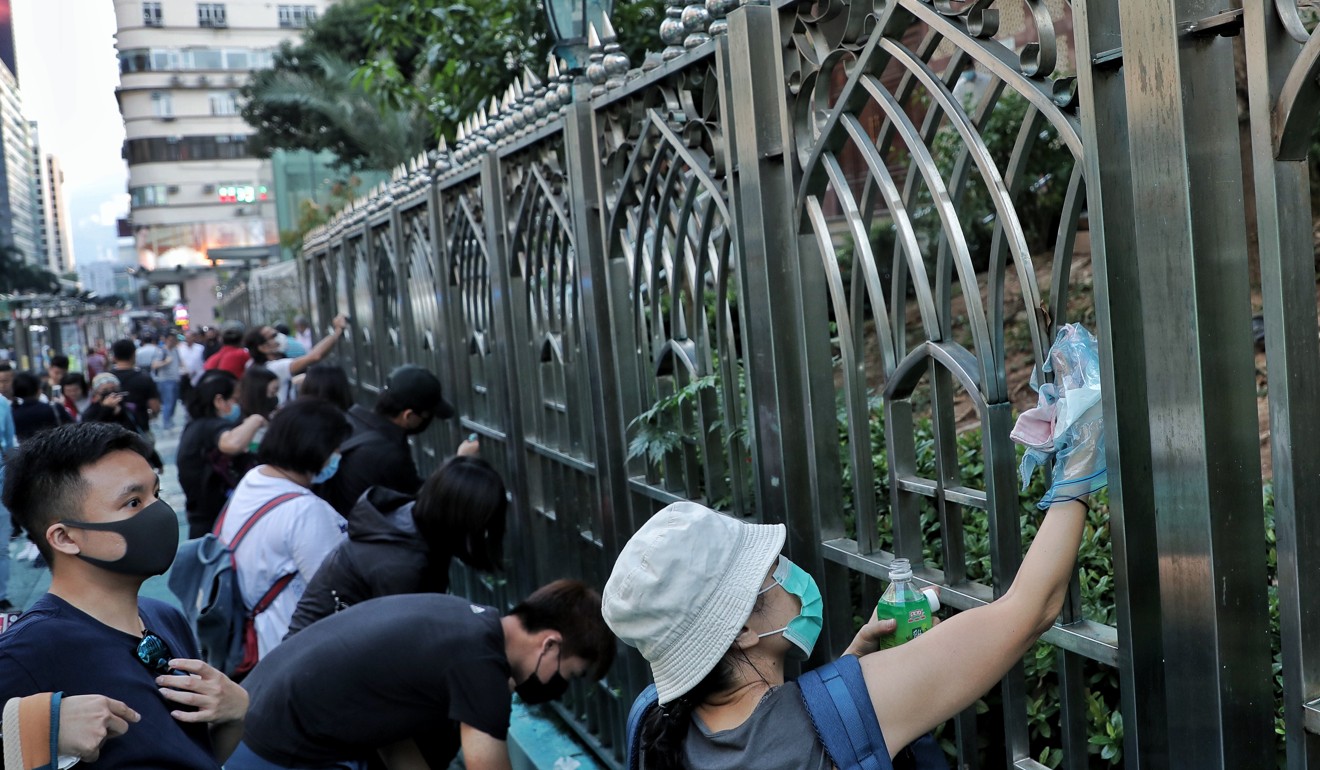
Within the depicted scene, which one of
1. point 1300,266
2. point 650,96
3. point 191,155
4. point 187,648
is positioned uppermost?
point 191,155

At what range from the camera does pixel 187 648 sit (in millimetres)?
2957

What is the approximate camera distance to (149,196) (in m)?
85.4

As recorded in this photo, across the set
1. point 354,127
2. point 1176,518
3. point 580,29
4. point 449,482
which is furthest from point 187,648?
point 354,127

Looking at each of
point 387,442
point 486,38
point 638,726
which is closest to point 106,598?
point 638,726

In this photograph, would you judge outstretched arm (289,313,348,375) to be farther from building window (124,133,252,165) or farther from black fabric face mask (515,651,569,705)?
building window (124,133,252,165)

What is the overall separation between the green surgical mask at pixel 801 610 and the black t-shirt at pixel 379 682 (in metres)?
1.44

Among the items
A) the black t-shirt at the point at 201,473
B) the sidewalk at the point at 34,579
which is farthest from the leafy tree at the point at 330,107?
the black t-shirt at the point at 201,473

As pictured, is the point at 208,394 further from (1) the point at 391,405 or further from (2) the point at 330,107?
(2) the point at 330,107

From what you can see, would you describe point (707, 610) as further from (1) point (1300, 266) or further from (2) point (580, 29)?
(2) point (580, 29)

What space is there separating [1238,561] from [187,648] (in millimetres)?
2333

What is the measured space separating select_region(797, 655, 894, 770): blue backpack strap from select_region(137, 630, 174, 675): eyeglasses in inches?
58.4

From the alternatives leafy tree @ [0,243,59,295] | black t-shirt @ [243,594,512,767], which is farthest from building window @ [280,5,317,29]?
black t-shirt @ [243,594,512,767]

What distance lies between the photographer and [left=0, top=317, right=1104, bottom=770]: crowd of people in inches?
77.0

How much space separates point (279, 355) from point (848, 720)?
9529 mm
